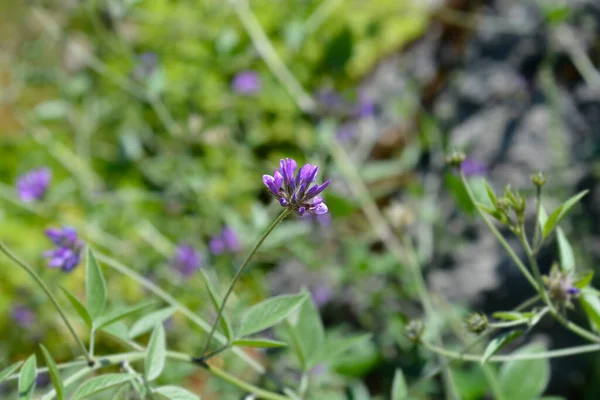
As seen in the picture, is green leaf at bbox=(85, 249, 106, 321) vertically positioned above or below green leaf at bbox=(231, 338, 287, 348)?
above

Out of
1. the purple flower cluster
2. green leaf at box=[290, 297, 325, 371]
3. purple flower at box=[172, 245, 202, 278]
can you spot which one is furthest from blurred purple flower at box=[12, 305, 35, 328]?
green leaf at box=[290, 297, 325, 371]

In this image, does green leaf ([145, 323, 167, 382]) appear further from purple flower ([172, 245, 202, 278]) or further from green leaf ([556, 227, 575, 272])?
purple flower ([172, 245, 202, 278])

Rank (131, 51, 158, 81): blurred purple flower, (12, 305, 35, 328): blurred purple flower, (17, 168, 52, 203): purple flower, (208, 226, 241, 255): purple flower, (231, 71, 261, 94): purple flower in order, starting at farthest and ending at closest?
1. (12, 305, 35, 328): blurred purple flower
2. (231, 71, 261, 94): purple flower
3. (131, 51, 158, 81): blurred purple flower
4. (208, 226, 241, 255): purple flower
5. (17, 168, 52, 203): purple flower

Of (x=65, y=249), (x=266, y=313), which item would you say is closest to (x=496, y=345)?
(x=266, y=313)

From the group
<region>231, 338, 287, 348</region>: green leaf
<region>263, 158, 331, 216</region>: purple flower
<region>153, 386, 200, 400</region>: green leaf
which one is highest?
<region>263, 158, 331, 216</region>: purple flower

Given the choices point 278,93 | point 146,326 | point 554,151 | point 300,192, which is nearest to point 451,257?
point 554,151

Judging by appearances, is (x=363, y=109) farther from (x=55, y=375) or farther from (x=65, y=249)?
(x=55, y=375)

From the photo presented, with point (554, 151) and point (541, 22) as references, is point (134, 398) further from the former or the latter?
point (541, 22)
